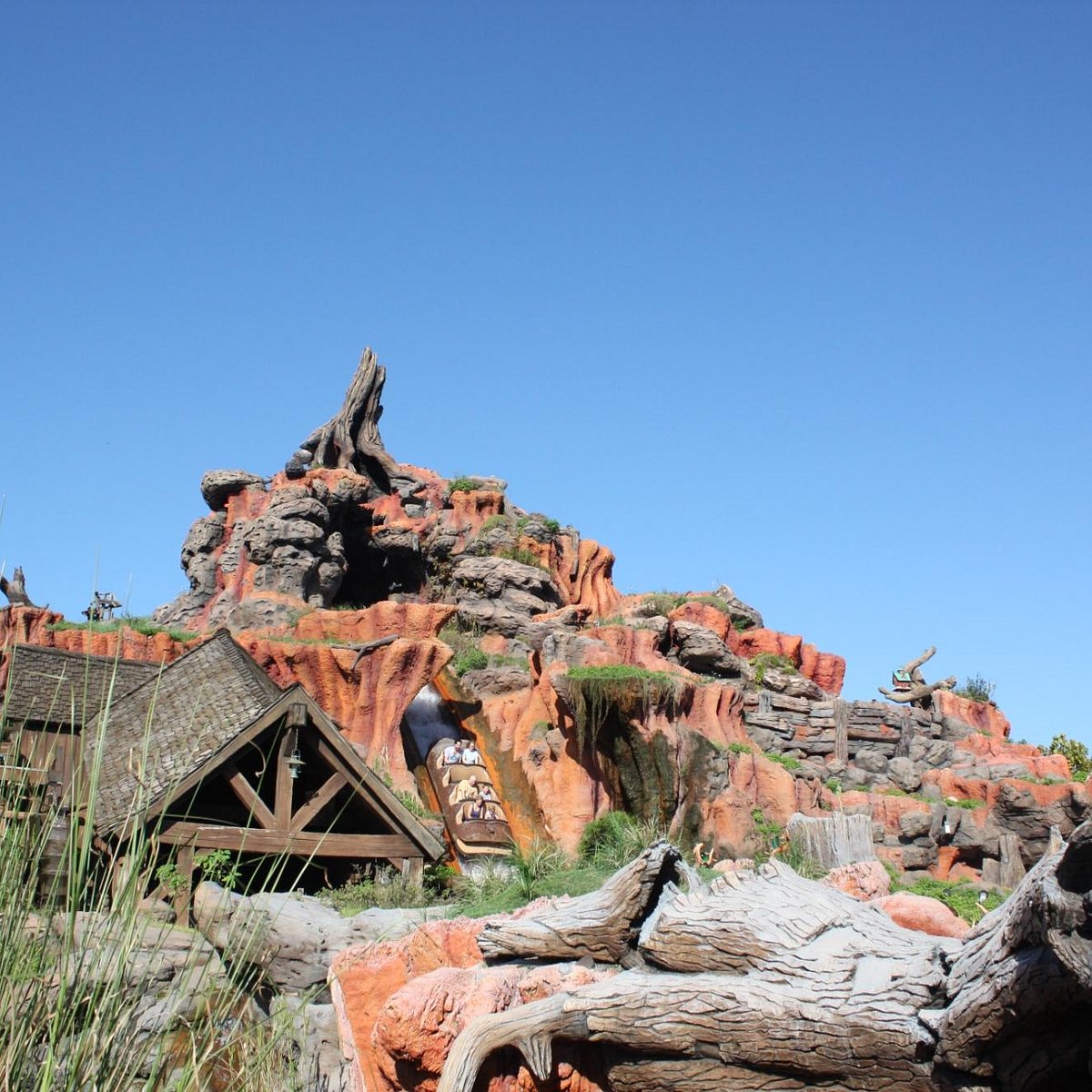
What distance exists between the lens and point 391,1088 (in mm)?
9461

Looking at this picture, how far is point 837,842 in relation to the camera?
1468 cm

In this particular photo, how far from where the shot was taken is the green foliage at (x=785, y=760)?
25.9 m

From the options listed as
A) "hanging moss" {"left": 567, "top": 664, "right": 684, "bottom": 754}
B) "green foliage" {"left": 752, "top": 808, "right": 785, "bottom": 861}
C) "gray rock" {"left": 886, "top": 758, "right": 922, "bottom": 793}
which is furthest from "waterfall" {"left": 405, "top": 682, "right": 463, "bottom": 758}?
"gray rock" {"left": 886, "top": 758, "right": 922, "bottom": 793}

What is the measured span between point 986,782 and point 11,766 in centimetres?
2247

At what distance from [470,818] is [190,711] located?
307 inches

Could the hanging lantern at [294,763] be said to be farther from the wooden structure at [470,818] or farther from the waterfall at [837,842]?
the wooden structure at [470,818]

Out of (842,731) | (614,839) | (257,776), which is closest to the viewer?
(257,776)

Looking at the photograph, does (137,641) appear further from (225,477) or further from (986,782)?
(986,782)

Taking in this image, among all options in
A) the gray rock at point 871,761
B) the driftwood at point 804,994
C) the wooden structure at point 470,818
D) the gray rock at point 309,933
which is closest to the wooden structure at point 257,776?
the gray rock at point 309,933

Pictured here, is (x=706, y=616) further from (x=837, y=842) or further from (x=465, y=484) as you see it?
(x=837, y=842)

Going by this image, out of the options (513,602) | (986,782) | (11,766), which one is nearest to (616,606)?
(513,602)

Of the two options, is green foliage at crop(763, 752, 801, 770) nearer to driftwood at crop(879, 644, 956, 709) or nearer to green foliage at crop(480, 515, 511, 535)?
driftwood at crop(879, 644, 956, 709)

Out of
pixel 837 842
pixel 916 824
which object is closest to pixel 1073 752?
pixel 916 824

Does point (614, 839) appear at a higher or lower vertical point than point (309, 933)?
higher
